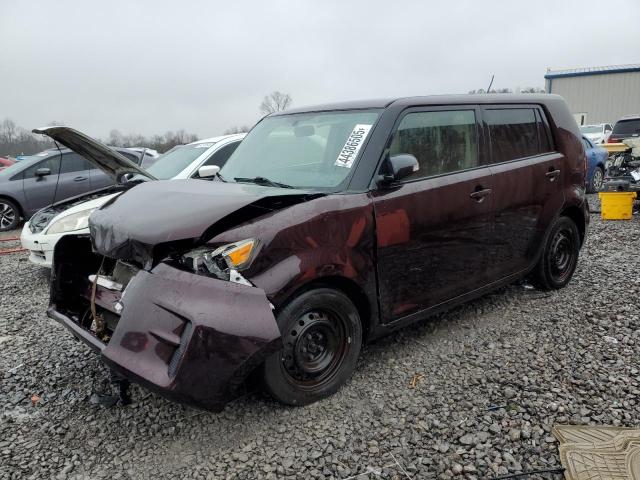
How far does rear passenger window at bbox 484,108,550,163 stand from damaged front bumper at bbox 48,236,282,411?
2540 mm

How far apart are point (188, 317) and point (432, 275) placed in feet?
6.05

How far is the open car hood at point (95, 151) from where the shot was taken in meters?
4.62

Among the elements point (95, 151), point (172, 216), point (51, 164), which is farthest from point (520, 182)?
point (51, 164)

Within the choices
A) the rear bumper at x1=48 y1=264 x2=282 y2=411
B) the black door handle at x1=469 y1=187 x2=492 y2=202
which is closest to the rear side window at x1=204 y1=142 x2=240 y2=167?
the black door handle at x1=469 y1=187 x2=492 y2=202

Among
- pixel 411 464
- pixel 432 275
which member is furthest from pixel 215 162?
pixel 411 464

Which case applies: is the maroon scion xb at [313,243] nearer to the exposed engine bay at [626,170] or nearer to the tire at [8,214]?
the exposed engine bay at [626,170]

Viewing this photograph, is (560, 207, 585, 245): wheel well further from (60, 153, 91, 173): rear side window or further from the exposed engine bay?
(60, 153, 91, 173): rear side window

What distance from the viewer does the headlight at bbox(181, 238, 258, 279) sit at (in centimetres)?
258

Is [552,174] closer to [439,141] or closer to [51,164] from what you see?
[439,141]

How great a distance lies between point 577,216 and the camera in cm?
491

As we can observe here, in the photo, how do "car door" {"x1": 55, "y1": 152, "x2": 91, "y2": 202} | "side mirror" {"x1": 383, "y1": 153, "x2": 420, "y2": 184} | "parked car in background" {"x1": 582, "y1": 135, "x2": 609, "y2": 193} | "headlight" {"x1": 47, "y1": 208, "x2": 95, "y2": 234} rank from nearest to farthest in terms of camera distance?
"side mirror" {"x1": 383, "y1": 153, "x2": 420, "y2": 184} < "headlight" {"x1": 47, "y1": 208, "x2": 95, "y2": 234} < "car door" {"x1": 55, "y1": 152, "x2": 91, "y2": 202} < "parked car in background" {"x1": 582, "y1": 135, "x2": 609, "y2": 193}

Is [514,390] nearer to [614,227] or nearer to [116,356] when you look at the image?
[116,356]

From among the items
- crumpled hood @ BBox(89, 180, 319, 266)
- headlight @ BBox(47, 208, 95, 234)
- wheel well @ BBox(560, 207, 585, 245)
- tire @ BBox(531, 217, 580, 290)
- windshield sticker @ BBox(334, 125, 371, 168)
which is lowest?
tire @ BBox(531, 217, 580, 290)

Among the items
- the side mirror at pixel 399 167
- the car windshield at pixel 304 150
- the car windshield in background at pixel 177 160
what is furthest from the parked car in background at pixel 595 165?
the side mirror at pixel 399 167
